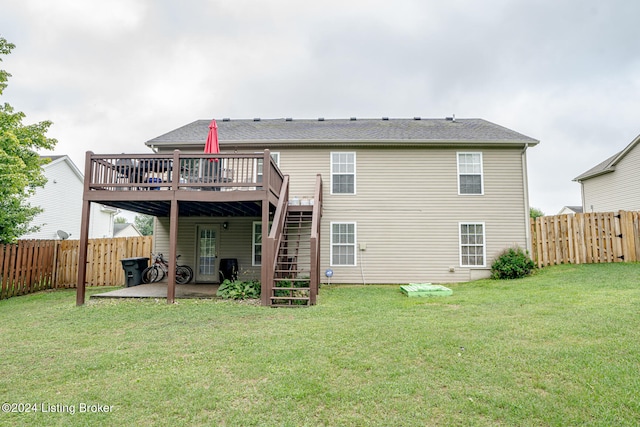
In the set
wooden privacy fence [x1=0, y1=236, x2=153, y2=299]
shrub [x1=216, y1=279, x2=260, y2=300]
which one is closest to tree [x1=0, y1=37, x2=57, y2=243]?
wooden privacy fence [x1=0, y1=236, x2=153, y2=299]

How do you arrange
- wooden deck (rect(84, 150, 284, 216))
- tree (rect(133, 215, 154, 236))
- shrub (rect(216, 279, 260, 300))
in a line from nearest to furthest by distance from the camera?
wooden deck (rect(84, 150, 284, 216)) < shrub (rect(216, 279, 260, 300)) < tree (rect(133, 215, 154, 236))

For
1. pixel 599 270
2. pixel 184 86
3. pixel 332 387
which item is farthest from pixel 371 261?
pixel 184 86

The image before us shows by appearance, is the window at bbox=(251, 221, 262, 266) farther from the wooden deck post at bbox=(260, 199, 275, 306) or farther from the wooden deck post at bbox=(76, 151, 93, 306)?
the wooden deck post at bbox=(76, 151, 93, 306)

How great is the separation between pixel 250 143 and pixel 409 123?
6.52m

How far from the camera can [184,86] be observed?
55.0ft

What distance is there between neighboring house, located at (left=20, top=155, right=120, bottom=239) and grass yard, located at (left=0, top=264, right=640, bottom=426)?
13.0 meters

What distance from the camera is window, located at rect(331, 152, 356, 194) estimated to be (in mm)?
10719

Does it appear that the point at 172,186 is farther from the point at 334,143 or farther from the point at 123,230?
the point at 123,230

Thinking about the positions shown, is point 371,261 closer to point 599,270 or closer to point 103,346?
point 599,270

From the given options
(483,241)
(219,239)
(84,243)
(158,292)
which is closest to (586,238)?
(483,241)

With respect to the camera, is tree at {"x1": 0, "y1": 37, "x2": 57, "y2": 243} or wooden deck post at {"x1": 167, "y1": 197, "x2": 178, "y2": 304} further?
tree at {"x1": 0, "y1": 37, "x2": 57, "y2": 243}

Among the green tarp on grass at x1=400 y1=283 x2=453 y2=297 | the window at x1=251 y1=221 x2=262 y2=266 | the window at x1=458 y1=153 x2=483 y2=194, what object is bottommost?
the green tarp on grass at x1=400 y1=283 x2=453 y2=297

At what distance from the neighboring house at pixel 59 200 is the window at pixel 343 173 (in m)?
14.9

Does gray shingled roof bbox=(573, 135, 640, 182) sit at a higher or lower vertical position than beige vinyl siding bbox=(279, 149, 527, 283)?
higher
